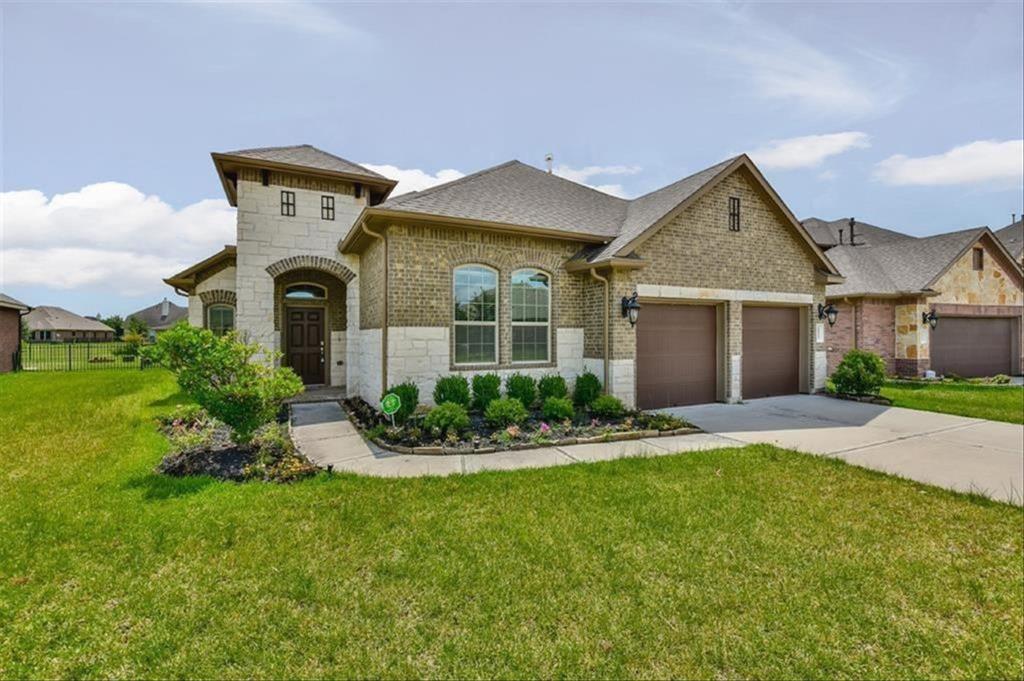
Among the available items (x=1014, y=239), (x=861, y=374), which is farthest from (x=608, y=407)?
(x=1014, y=239)

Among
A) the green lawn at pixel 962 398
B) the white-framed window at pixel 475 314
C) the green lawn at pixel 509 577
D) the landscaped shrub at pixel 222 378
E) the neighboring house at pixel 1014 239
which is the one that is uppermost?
the neighboring house at pixel 1014 239

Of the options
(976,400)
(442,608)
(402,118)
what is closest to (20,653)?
(442,608)

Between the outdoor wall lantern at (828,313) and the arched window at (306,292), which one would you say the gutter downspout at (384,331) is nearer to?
the arched window at (306,292)

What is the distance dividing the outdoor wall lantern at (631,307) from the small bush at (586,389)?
1494mm

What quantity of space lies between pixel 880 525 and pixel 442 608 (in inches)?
161

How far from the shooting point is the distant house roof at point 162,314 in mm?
58812

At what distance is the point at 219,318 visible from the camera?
43.0 ft

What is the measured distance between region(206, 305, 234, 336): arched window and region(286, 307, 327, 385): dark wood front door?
2228mm

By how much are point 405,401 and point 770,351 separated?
9.64 meters

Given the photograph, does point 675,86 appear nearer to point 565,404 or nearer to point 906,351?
point 565,404

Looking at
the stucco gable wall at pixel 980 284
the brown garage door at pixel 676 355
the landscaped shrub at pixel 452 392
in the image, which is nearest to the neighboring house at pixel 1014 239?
the stucco gable wall at pixel 980 284

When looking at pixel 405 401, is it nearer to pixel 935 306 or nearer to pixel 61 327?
pixel 935 306

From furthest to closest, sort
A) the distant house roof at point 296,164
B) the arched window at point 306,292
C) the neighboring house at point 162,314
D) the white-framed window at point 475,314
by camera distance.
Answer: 1. the neighboring house at point 162,314
2. the arched window at point 306,292
3. the distant house roof at point 296,164
4. the white-framed window at point 475,314

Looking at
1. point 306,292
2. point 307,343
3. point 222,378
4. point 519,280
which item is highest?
point 306,292
